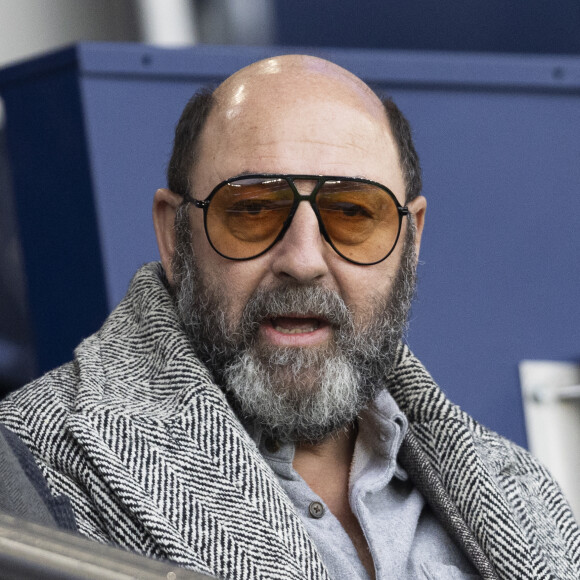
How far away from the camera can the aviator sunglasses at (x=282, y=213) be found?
72.9 inches

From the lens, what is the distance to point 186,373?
70.1 inches

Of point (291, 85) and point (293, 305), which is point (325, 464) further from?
point (291, 85)

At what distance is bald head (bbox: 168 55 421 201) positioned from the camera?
6.27ft

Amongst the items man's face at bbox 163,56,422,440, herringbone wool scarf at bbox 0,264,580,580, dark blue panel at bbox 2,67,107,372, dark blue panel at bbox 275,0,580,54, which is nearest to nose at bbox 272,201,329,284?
man's face at bbox 163,56,422,440

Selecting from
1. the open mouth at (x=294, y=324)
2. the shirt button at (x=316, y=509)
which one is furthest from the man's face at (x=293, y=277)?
the shirt button at (x=316, y=509)

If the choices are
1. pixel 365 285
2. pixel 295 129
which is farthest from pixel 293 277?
pixel 295 129

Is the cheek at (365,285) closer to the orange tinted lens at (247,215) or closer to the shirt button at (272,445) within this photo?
the orange tinted lens at (247,215)

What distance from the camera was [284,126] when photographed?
6.31 feet

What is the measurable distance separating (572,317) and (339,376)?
152 centimetres

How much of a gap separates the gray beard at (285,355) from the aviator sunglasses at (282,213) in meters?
0.08

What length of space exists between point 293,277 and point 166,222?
37cm

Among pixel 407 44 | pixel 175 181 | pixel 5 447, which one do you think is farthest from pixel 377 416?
pixel 407 44

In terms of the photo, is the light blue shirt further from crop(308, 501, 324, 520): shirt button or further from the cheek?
the cheek

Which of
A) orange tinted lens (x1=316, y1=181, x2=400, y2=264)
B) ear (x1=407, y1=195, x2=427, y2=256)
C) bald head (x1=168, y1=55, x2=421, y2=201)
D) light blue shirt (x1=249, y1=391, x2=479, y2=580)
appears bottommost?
light blue shirt (x1=249, y1=391, x2=479, y2=580)
